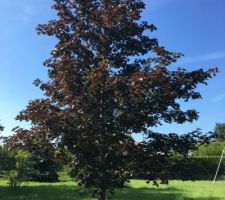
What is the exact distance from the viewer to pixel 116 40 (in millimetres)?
10602

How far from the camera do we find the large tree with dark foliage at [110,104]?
9.43 m

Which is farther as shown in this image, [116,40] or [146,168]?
[116,40]

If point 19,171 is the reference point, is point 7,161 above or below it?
above

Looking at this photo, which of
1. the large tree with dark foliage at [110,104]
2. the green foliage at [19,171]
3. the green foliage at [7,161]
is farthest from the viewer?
the green foliage at [7,161]

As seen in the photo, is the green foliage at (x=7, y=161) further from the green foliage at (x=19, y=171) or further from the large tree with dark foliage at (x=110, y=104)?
the large tree with dark foliage at (x=110, y=104)

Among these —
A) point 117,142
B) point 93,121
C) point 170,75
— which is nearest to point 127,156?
point 117,142

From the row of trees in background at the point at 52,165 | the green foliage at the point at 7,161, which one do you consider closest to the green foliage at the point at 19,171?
the row of trees in background at the point at 52,165

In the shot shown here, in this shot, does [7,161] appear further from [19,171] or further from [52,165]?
[52,165]

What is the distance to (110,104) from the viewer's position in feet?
31.8

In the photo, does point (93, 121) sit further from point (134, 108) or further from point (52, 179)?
point (52, 179)

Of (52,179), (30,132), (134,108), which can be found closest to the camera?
(134,108)

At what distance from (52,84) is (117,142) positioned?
2.24 metres

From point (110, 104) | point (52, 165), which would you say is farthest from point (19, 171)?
point (110, 104)

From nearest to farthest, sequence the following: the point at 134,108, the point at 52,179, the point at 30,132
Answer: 1. the point at 134,108
2. the point at 30,132
3. the point at 52,179
